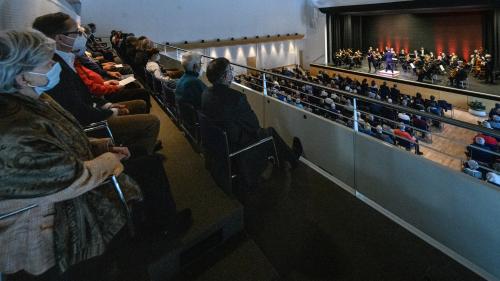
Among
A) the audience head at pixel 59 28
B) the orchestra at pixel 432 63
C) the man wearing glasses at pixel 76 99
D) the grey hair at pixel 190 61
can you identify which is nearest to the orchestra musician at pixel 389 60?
the orchestra at pixel 432 63

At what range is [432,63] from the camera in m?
9.21

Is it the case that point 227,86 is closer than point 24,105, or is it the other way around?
point 24,105

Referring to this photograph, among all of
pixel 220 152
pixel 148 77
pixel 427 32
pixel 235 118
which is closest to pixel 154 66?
pixel 148 77

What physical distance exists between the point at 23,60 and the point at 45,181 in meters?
0.40

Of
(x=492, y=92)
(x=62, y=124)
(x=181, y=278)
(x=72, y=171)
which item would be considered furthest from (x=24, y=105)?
(x=492, y=92)

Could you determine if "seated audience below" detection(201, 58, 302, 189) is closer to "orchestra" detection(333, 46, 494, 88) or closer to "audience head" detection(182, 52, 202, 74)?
"audience head" detection(182, 52, 202, 74)

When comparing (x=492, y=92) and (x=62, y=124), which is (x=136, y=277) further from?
(x=492, y=92)

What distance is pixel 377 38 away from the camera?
12.8 metres

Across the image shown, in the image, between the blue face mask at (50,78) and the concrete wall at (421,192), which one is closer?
the blue face mask at (50,78)

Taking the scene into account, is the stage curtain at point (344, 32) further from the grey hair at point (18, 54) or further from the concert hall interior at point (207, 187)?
the grey hair at point (18, 54)

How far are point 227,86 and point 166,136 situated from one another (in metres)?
1.07

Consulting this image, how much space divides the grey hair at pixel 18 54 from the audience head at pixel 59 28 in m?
0.87

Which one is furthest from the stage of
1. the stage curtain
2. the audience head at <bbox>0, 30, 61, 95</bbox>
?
the audience head at <bbox>0, 30, 61, 95</bbox>

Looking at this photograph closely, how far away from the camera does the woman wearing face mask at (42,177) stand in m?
0.87
